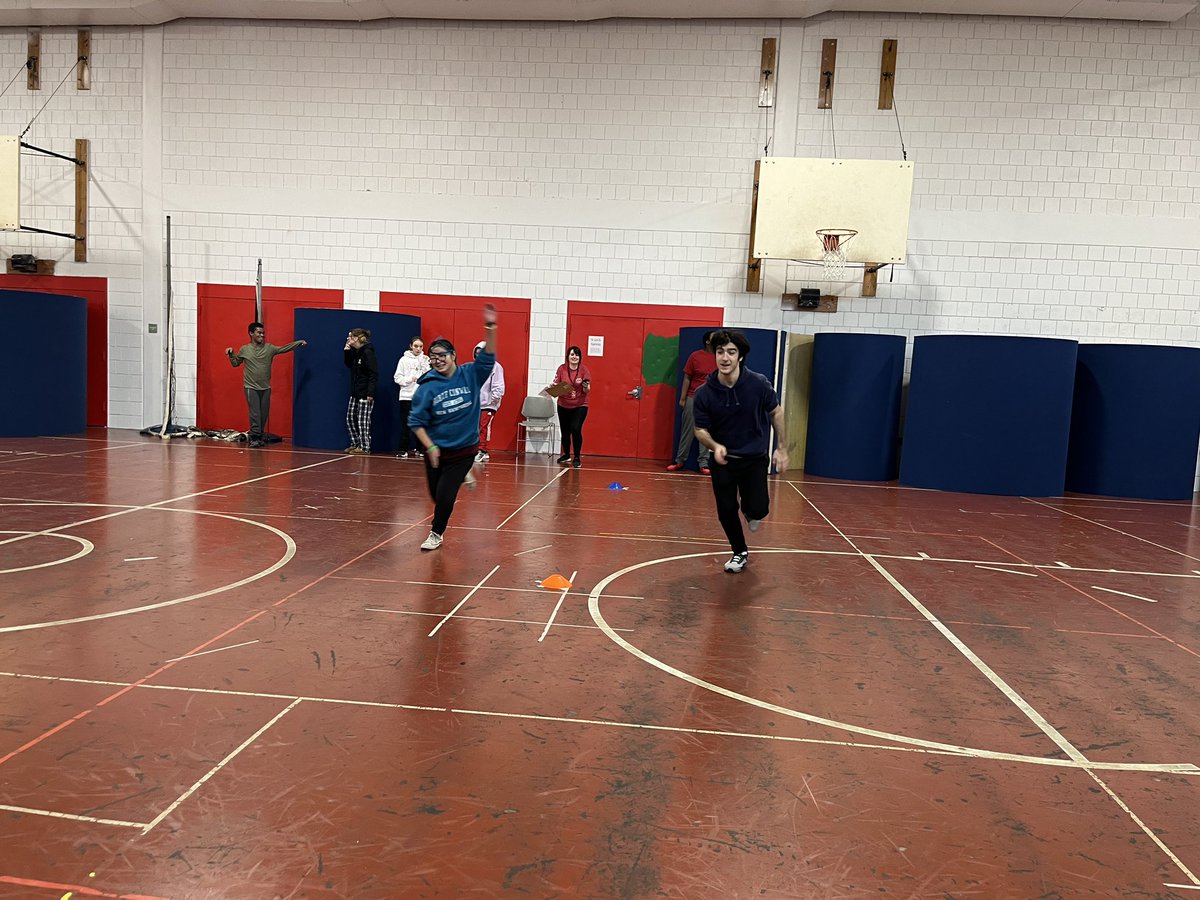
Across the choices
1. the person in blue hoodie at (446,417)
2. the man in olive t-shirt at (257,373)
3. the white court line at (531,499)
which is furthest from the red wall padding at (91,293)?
the person in blue hoodie at (446,417)

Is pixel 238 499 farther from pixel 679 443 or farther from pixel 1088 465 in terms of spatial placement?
pixel 1088 465

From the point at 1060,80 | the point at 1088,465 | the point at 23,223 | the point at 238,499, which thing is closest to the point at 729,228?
the point at 1060,80

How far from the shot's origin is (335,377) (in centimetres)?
1463

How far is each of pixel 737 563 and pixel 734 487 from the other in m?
0.68

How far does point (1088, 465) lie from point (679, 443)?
23.1 feet

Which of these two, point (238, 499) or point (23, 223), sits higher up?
point (23, 223)

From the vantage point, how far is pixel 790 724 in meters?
3.99

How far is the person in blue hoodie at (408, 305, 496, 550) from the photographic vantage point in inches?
289

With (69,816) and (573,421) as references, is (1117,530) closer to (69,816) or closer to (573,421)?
(573,421)

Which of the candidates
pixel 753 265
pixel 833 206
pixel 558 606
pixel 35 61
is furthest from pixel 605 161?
pixel 35 61

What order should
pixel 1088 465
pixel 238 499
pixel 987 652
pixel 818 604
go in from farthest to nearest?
pixel 1088 465 < pixel 238 499 < pixel 818 604 < pixel 987 652

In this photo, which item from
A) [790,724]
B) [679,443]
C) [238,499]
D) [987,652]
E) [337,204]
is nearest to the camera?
Result: [790,724]

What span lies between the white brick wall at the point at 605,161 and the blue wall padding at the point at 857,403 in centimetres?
147

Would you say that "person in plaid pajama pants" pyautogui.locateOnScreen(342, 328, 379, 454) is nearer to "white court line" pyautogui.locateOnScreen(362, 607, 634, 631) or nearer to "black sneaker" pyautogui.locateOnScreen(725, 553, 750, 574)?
"black sneaker" pyautogui.locateOnScreen(725, 553, 750, 574)
